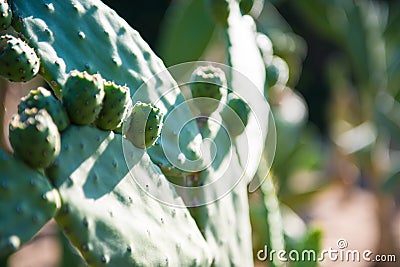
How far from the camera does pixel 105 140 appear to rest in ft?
3.99

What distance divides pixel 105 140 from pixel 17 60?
207 millimetres

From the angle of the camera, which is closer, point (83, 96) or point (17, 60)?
point (83, 96)

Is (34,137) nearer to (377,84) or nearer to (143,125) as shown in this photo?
(143,125)

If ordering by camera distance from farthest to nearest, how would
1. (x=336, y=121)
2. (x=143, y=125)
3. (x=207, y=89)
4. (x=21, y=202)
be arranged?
(x=336, y=121) < (x=207, y=89) < (x=143, y=125) < (x=21, y=202)

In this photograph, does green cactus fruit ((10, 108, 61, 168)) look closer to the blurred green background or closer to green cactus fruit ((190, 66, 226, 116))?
green cactus fruit ((190, 66, 226, 116))

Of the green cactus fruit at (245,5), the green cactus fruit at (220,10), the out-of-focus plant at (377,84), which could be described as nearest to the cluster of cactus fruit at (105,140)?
the green cactus fruit at (220,10)

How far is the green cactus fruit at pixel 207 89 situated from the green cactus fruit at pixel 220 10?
0.97 ft

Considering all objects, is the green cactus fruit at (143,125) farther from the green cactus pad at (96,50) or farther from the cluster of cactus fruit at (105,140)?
the green cactus pad at (96,50)

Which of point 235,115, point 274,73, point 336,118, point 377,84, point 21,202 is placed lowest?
point 336,118

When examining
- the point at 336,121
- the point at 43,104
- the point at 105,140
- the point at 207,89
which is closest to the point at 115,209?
the point at 105,140

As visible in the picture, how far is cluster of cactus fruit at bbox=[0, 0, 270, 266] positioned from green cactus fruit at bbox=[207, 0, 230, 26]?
0.29m

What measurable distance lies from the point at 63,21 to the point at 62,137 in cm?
35

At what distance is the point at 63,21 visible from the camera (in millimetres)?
1396

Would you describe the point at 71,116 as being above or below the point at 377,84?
above
